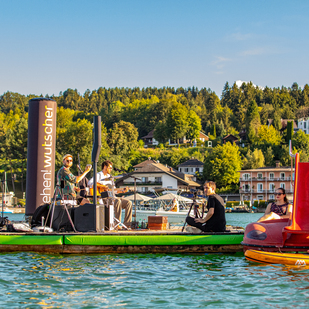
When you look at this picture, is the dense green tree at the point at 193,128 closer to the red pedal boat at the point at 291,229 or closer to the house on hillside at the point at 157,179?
the house on hillside at the point at 157,179

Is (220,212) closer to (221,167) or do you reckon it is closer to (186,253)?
(186,253)

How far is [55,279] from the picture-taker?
30.1ft

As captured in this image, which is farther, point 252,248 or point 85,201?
point 85,201

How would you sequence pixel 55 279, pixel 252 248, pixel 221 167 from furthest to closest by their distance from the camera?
1. pixel 221 167
2. pixel 252 248
3. pixel 55 279

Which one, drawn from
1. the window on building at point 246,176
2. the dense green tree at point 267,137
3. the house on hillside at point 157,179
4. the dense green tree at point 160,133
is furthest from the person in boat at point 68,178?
the dense green tree at point 160,133

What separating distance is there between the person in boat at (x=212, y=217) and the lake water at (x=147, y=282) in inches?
30.2

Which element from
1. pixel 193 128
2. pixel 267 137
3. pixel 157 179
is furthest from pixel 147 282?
pixel 193 128

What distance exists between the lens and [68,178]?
12375 millimetres

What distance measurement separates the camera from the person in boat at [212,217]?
11938 millimetres

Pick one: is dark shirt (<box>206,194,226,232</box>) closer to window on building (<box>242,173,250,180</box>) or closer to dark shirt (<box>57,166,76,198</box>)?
dark shirt (<box>57,166,76,198</box>)

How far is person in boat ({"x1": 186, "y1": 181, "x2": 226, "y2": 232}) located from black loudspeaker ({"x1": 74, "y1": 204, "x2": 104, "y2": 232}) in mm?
2451

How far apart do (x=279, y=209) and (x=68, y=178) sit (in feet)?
18.3

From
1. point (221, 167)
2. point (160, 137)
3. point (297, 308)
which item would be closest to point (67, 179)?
point (297, 308)

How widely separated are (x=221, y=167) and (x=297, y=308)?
83847 millimetres
